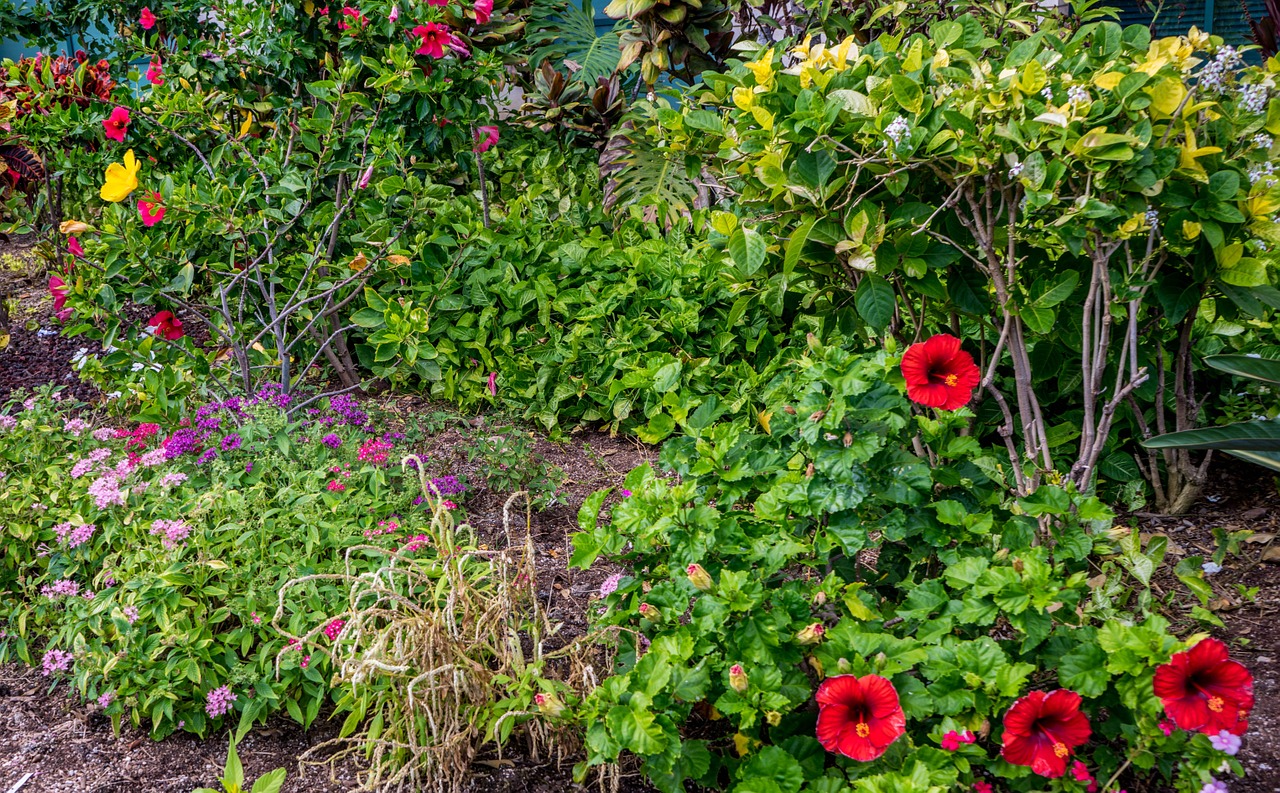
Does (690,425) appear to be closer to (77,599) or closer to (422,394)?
(77,599)

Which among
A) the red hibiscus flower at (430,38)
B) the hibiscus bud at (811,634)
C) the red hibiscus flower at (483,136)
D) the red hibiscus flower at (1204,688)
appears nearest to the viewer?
the red hibiscus flower at (1204,688)

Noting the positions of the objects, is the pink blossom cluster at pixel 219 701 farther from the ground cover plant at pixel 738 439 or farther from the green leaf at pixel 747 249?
the green leaf at pixel 747 249

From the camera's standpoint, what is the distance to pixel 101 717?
91.4 inches

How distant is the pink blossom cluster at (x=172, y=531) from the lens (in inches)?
89.4

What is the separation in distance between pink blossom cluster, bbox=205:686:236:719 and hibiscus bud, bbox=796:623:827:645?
1256 mm

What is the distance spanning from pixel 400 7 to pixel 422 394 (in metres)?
1.49

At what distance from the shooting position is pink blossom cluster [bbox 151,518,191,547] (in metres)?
2.27

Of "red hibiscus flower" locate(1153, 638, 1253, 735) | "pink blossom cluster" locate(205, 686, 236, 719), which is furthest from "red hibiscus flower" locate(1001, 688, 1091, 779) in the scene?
"pink blossom cluster" locate(205, 686, 236, 719)

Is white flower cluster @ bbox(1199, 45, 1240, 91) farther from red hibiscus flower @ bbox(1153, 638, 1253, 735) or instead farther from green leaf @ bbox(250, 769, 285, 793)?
green leaf @ bbox(250, 769, 285, 793)

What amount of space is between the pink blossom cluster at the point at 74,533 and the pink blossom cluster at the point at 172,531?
0.63 feet

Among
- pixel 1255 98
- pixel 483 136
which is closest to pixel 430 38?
pixel 483 136

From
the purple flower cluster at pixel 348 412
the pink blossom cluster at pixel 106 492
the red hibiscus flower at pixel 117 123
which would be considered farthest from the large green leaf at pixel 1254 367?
the red hibiscus flower at pixel 117 123

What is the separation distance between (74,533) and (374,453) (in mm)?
771

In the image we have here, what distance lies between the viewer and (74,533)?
94.5 inches
